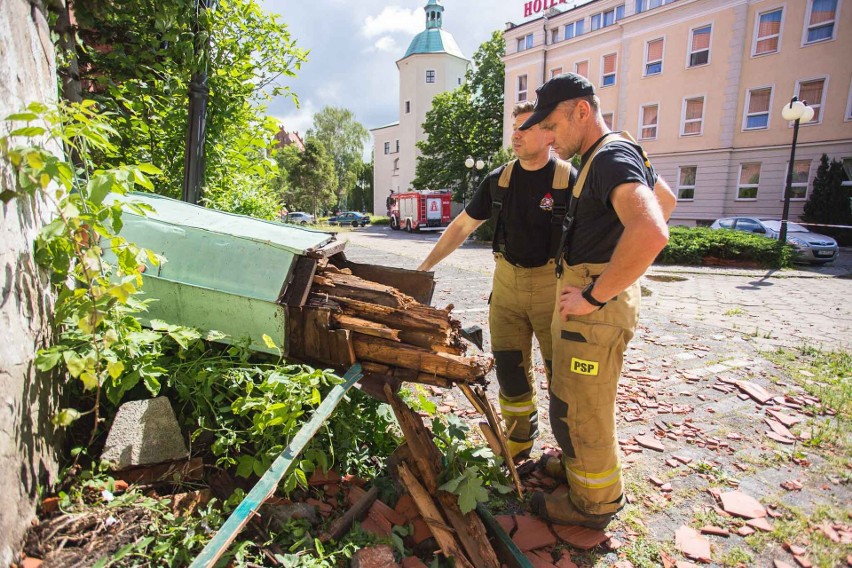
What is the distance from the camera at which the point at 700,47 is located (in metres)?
23.7

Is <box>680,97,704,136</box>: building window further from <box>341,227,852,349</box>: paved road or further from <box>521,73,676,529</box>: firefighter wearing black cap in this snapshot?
<box>521,73,676,529</box>: firefighter wearing black cap

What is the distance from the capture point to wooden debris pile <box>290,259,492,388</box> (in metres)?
2.30

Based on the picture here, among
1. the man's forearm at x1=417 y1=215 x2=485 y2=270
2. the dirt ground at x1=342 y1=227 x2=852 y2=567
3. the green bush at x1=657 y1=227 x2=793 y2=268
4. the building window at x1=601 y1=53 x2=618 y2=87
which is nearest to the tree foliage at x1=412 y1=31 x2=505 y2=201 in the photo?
the building window at x1=601 y1=53 x2=618 y2=87

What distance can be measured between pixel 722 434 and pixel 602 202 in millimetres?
2336

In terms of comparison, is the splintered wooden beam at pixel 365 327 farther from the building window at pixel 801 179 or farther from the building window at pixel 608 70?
the building window at pixel 608 70

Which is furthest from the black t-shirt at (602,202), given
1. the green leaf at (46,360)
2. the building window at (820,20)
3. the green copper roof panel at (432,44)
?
the green copper roof panel at (432,44)

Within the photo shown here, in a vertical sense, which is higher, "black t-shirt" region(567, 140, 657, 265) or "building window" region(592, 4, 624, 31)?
"building window" region(592, 4, 624, 31)

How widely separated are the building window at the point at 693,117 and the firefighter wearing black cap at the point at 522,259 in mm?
25543

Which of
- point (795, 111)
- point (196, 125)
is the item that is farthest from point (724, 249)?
point (196, 125)

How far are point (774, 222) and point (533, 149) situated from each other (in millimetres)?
16928

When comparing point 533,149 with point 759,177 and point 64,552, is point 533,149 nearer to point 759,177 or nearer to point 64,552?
point 64,552

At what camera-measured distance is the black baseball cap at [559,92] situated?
242cm

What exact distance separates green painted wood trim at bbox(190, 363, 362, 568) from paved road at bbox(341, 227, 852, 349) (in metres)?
4.34

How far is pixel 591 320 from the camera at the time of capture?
2.29 metres
